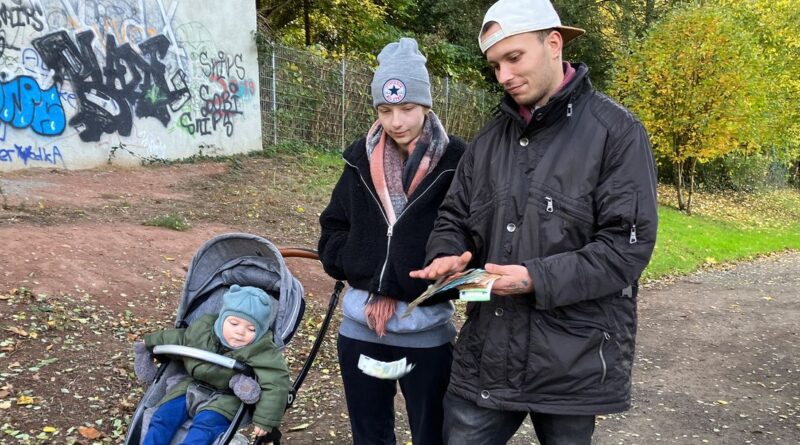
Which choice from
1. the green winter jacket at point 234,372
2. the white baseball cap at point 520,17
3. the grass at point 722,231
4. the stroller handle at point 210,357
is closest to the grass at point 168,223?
the green winter jacket at point 234,372

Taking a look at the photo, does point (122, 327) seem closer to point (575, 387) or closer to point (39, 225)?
point (39, 225)

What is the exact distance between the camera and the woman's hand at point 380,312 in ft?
9.45

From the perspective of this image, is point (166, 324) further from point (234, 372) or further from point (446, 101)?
point (446, 101)

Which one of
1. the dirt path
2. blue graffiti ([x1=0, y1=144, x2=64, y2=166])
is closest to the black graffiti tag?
blue graffiti ([x1=0, y1=144, x2=64, y2=166])

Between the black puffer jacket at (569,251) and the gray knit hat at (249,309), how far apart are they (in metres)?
1.15

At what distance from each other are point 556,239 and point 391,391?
118 centimetres

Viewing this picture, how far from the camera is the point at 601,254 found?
2.21 m

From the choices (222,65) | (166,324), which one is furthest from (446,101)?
(166,324)

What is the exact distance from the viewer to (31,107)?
1021 cm

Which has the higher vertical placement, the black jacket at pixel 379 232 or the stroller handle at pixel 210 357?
the black jacket at pixel 379 232

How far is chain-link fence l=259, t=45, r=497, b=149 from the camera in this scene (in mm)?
14906

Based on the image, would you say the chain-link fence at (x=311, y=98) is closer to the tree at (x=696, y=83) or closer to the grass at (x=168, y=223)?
the grass at (x=168, y=223)

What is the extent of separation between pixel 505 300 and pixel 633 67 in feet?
57.0

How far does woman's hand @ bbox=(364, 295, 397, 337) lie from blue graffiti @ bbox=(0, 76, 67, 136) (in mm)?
9063
